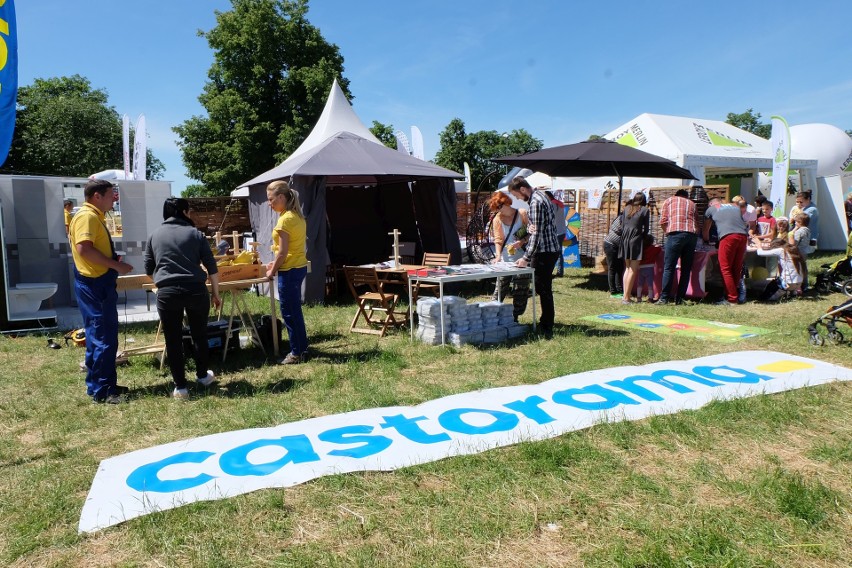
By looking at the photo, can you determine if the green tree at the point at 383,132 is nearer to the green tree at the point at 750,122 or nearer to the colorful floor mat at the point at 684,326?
the colorful floor mat at the point at 684,326

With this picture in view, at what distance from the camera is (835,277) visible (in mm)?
8695

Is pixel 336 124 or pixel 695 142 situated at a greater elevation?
pixel 336 124

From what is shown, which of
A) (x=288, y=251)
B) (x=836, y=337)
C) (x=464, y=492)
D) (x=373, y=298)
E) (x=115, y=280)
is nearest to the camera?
(x=464, y=492)

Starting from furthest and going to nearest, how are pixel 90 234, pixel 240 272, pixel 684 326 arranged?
1. pixel 684 326
2. pixel 240 272
3. pixel 90 234

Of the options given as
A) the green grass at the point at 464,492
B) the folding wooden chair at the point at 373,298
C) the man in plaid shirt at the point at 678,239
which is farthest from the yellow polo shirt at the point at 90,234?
the man in plaid shirt at the point at 678,239

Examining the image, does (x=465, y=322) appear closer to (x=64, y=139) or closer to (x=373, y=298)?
(x=373, y=298)

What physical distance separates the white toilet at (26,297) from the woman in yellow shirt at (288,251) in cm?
433

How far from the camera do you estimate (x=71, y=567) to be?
229 cm

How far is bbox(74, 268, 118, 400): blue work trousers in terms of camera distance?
414 centimetres

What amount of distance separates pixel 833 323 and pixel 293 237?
5052 millimetres

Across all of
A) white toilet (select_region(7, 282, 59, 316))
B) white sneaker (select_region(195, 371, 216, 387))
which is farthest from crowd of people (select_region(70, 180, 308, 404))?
white toilet (select_region(7, 282, 59, 316))

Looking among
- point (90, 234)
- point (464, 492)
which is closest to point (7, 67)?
point (90, 234)

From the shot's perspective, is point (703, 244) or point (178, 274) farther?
point (703, 244)

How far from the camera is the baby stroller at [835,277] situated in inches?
338
